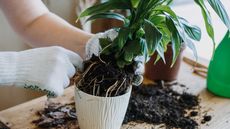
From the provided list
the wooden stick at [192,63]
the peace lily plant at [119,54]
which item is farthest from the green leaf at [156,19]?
the wooden stick at [192,63]

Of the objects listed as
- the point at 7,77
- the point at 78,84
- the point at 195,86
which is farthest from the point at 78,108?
the point at 195,86

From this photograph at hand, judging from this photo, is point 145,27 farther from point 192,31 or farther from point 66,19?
point 66,19

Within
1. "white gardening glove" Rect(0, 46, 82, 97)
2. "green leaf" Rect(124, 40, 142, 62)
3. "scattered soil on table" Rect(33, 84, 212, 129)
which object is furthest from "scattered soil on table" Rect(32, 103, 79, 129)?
"green leaf" Rect(124, 40, 142, 62)

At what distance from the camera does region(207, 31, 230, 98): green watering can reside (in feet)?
2.71

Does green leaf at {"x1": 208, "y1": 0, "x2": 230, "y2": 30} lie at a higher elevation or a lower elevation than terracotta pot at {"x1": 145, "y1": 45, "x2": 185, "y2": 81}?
higher

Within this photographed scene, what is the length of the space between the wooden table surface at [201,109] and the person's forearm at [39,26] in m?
0.15

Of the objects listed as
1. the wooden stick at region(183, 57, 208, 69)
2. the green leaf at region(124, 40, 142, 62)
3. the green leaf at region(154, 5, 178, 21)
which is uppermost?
the green leaf at region(154, 5, 178, 21)

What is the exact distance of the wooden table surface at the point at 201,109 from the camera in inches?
27.6

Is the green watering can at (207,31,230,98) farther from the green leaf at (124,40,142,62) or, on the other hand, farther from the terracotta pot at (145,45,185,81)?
the green leaf at (124,40,142,62)

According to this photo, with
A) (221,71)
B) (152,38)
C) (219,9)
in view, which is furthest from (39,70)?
(221,71)

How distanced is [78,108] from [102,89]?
0.08 metres

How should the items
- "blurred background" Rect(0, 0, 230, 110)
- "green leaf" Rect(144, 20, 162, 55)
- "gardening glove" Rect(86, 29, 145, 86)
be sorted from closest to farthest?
"green leaf" Rect(144, 20, 162, 55), "gardening glove" Rect(86, 29, 145, 86), "blurred background" Rect(0, 0, 230, 110)

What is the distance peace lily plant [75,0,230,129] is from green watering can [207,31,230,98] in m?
0.26

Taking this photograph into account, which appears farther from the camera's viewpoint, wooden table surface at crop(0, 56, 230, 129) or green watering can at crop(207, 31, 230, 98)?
green watering can at crop(207, 31, 230, 98)
